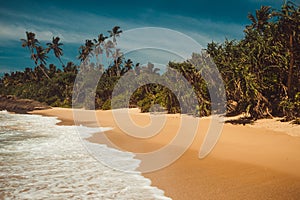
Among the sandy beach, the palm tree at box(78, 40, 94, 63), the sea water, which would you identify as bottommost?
the sea water

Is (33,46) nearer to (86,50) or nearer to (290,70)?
(86,50)

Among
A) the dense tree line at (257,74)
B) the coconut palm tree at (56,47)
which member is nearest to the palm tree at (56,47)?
the coconut palm tree at (56,47)

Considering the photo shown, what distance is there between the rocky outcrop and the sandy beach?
31.4 m

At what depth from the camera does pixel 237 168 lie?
5.56m

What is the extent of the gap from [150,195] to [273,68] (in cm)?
1013

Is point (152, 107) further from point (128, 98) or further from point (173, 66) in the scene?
point (128, 98)

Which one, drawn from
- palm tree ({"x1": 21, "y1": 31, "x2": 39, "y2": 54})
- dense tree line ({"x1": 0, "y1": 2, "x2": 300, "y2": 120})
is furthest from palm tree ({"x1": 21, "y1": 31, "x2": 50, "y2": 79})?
dense tree line ({"x1": 0, "y1": 2, "x2": 300, "y2": 120})

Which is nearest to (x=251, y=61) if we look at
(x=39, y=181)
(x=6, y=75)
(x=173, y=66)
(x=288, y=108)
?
(x=288, y=108)

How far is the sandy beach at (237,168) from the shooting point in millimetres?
4176

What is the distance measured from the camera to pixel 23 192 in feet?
14.4

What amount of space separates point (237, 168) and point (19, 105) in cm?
4039

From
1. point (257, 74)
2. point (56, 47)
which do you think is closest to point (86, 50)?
point (56, 47)

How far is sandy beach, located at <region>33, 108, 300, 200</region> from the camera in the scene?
4.18 metres

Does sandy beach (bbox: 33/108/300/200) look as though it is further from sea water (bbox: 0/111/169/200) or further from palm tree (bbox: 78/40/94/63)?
palm tree (bbox: 78/40/94/63)
